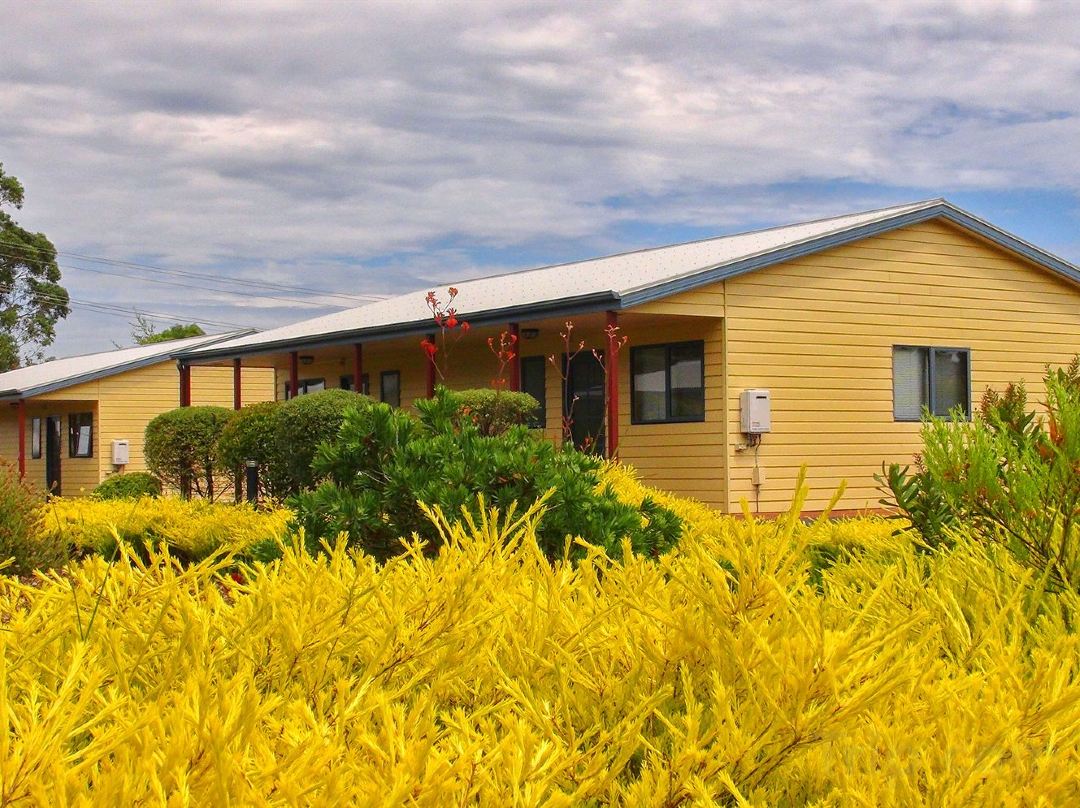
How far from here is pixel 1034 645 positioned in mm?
3518

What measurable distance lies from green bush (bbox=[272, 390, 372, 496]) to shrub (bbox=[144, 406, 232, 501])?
16.8ft

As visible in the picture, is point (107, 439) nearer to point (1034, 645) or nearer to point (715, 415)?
point (715, 415)

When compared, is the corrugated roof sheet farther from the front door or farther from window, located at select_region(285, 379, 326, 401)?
the front door

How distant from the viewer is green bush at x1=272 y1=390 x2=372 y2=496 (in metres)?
14.8

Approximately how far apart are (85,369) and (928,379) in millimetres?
23960

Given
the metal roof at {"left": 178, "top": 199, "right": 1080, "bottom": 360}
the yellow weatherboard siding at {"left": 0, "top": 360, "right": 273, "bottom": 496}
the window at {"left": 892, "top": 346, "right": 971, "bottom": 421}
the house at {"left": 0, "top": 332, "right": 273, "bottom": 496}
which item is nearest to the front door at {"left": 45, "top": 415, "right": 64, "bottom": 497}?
the house at {"left": 0, "top": 332, "right": 273, "bottom": 496}

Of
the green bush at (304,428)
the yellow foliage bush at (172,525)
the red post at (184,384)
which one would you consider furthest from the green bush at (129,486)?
the yellow foliage bush at (172,525)

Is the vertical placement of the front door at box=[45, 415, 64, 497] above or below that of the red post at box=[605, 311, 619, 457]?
below

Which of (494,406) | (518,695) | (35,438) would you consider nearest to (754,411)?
(494,406)

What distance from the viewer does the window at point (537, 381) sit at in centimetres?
2139

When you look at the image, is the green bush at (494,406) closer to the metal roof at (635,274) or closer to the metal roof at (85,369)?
the metal roof at (635,274)

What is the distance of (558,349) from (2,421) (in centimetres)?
2593

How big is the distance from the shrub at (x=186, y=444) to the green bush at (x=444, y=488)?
45.3 feet

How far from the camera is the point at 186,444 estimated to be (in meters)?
20.6
